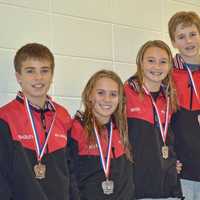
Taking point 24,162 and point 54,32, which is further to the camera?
point 54,32

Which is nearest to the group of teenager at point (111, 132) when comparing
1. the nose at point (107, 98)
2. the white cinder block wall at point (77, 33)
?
the nose at point (107, 98)

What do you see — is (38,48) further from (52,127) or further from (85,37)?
(85,37)

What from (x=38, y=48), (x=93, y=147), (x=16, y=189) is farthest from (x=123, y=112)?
(x=16, y=189)

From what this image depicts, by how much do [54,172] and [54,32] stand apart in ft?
3.28

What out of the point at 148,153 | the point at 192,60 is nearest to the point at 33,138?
the point at 148,153

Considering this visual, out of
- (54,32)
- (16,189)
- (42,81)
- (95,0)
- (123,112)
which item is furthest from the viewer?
(95,0)

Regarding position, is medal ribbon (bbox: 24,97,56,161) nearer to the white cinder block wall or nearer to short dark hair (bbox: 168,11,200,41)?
the white cinder block wall

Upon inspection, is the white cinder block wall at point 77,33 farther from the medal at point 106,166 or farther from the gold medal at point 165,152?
the gold medal at point 165,152

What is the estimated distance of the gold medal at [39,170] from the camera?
2283mm

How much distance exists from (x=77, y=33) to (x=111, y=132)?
0.78m

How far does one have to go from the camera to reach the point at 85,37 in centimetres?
311

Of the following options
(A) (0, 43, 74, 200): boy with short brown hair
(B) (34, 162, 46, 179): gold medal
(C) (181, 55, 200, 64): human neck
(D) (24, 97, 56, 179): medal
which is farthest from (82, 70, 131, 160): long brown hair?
(C) (181, 55, 200, 64): human neck

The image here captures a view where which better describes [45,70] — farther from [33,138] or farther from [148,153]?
[148,153]

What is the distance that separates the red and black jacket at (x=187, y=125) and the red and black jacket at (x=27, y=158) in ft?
2.54
